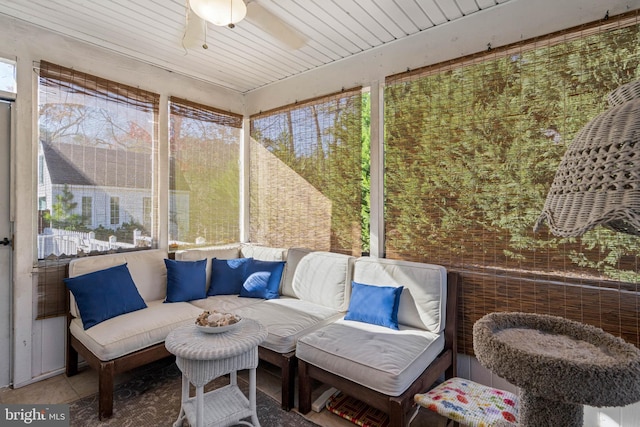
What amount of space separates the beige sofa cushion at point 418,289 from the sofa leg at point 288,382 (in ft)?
2.92

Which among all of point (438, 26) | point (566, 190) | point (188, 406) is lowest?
point (188, 406)

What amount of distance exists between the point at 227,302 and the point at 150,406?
1.02 metres

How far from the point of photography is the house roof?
2.71 metres

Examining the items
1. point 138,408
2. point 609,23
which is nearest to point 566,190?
point 609,23

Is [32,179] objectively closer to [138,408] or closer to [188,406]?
[138,408]

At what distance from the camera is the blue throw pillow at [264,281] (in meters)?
3.21

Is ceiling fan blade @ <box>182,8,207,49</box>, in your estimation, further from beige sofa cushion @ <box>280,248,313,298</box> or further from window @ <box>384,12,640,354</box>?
beige sofa cushion @ <box>280,248,313,298</box>

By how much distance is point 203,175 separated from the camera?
3766 millimetres

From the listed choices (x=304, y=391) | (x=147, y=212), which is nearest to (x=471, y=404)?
(x=304, y=391)

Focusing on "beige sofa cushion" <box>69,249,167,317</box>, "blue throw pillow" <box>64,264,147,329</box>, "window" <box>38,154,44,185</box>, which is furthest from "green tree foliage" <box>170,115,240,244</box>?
"window" <box>38,154,44,185</box>

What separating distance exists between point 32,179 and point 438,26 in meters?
3.53

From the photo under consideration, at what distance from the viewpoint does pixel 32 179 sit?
259 cm

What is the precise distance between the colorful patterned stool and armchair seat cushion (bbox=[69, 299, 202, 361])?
189 centimetres

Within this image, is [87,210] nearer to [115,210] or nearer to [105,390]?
[115,210]
